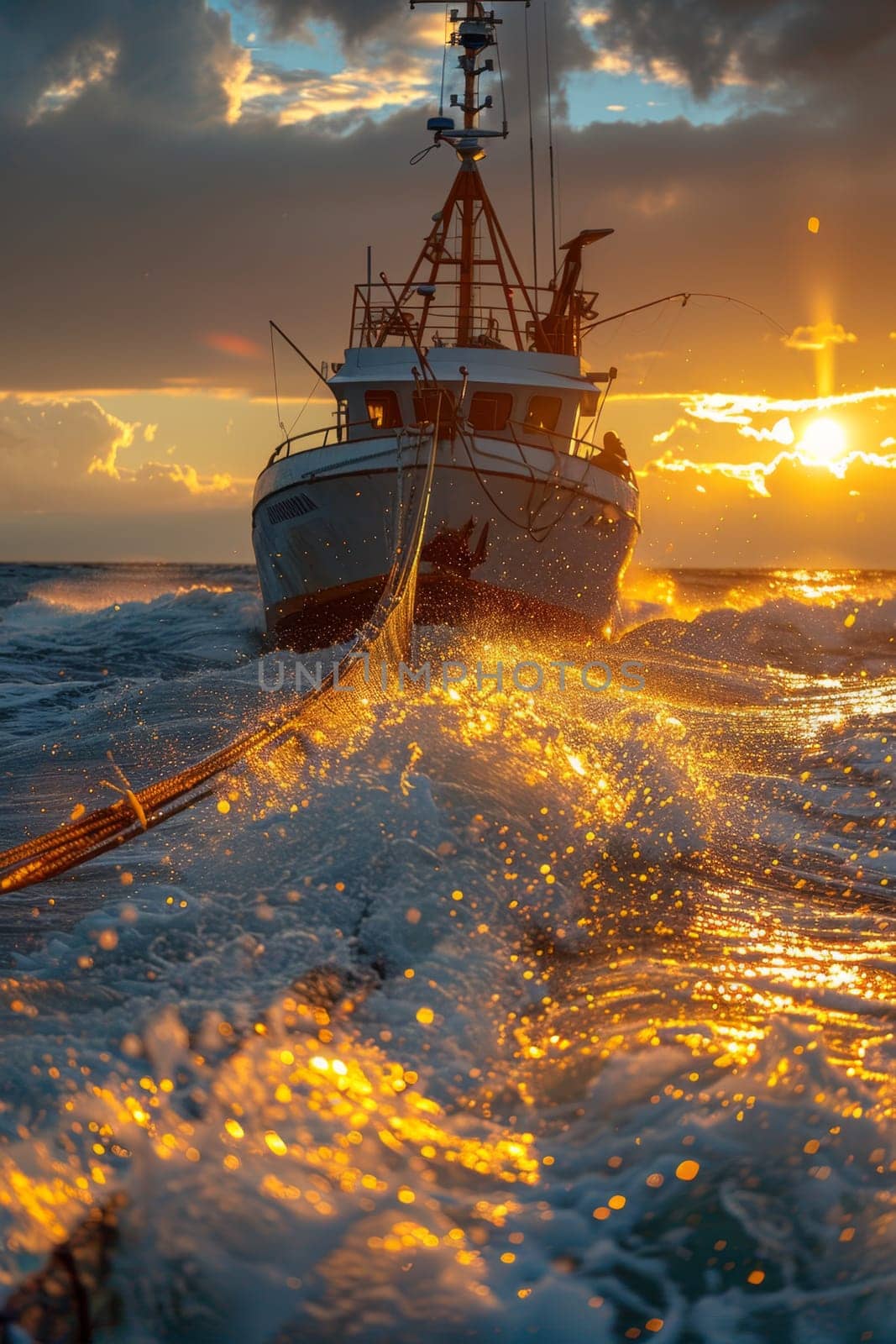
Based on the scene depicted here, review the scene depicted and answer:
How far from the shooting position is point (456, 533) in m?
18.7

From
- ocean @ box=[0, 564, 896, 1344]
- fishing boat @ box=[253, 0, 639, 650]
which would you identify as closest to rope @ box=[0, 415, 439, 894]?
ocean @ box=[0, 564, 896, 1344]

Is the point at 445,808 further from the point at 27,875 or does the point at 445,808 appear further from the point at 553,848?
the point at 27,875

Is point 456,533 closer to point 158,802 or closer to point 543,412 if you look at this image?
point 543,412

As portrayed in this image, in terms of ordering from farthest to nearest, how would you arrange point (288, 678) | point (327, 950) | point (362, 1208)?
1. point (288, 678)
2. point (327, 950)
3. point (362, 1208)

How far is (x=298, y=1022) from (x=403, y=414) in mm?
18481

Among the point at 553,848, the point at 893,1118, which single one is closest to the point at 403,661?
the point at 553,848

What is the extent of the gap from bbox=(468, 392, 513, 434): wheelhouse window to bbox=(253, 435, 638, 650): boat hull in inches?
73.3

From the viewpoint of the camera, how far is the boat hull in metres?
18.6

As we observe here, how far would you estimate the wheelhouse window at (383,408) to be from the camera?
21578 millimetres

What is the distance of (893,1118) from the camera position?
141 inches

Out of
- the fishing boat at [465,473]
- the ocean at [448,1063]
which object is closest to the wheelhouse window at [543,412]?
the fishing boat at [465,473]

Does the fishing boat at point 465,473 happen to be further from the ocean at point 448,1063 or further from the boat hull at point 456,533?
the ocean at point 448,1063

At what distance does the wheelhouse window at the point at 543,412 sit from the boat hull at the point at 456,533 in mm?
1468

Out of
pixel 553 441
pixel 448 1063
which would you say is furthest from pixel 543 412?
pixel 448 1063
